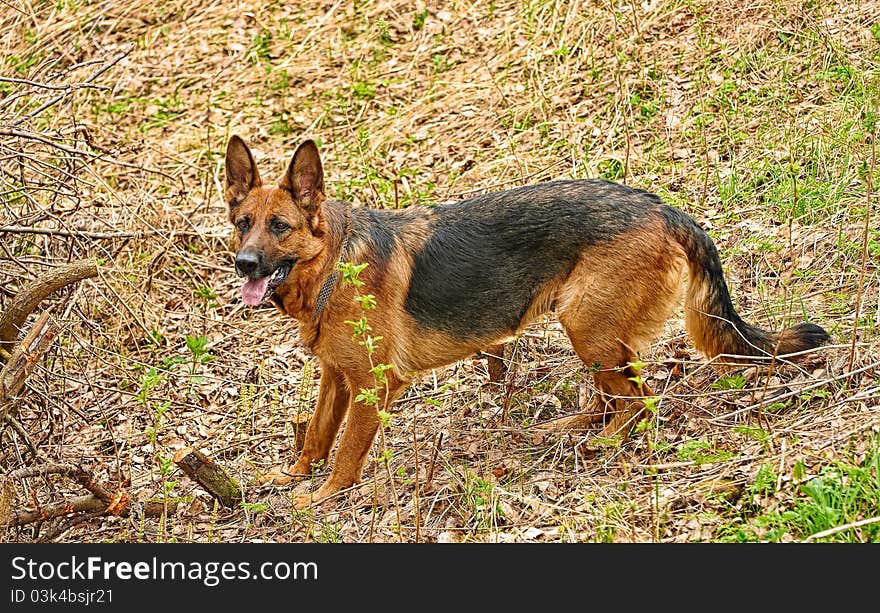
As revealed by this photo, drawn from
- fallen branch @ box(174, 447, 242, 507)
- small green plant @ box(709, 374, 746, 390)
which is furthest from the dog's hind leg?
fallen branch @ box(174, 447, 242, 507)

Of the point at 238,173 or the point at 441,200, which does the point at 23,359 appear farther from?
the point at 441,200

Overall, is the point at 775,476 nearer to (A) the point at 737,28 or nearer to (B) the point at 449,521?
(B) the point at 449,521

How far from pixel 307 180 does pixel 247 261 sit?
0.62m

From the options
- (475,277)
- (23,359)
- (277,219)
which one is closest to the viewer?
(23,359)

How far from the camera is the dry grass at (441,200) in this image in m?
5.23

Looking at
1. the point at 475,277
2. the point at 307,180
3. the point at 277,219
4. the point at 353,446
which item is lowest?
the point at 353,446

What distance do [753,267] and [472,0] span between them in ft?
18.1

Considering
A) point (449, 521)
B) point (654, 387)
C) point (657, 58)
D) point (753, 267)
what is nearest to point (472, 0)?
point (657, 58)

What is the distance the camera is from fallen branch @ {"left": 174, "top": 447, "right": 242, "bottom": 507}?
5348 millimetres

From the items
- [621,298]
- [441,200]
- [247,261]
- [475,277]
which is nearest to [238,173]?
[247,261]

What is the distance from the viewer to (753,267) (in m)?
6.95

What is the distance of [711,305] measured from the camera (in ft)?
18.4

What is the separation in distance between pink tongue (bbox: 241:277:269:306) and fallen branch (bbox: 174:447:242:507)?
3.01 ft

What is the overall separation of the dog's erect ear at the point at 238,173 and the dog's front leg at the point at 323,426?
1185 mm
